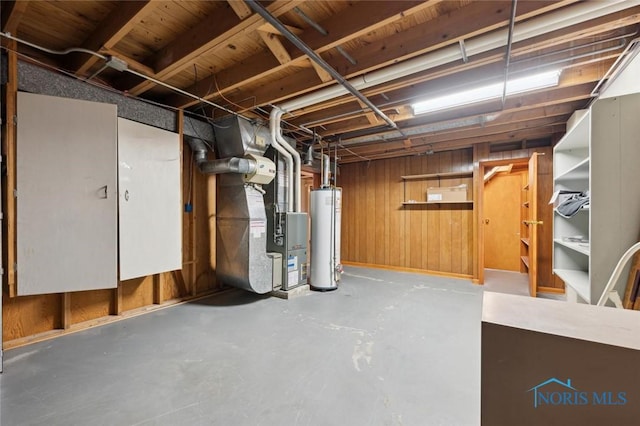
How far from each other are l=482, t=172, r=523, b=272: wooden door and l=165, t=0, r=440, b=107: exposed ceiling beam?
5.13m

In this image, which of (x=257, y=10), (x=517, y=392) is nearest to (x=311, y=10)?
(x=257, y=10)

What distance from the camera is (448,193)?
4.75m

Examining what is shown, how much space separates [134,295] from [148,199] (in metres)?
1.15

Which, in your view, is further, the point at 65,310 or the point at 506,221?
the point at 506,221

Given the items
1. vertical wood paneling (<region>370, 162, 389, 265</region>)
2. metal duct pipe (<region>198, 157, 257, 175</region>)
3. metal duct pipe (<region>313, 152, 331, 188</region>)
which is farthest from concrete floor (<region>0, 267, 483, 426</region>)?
vertical wood paneling (<region>370, 162, 389, 265</region>)

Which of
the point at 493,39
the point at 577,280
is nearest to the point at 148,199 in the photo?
the point at 493,39

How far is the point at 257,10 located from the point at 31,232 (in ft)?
7.84

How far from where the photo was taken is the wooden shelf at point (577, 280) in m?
1.98

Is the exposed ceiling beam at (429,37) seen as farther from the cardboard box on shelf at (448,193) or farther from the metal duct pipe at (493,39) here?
the cardboard box on shelf at (448,193)

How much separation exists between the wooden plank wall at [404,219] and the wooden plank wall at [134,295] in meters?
3.14

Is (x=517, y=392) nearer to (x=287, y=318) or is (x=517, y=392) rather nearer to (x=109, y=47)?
(x=287, y=318)

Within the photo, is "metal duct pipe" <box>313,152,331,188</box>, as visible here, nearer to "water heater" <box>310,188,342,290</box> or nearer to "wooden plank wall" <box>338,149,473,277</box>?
"water heater" <box>310,188,342,290</box>

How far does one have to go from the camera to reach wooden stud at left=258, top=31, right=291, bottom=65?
195cm

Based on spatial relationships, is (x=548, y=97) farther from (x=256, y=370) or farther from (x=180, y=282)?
(x=180, y=282)
